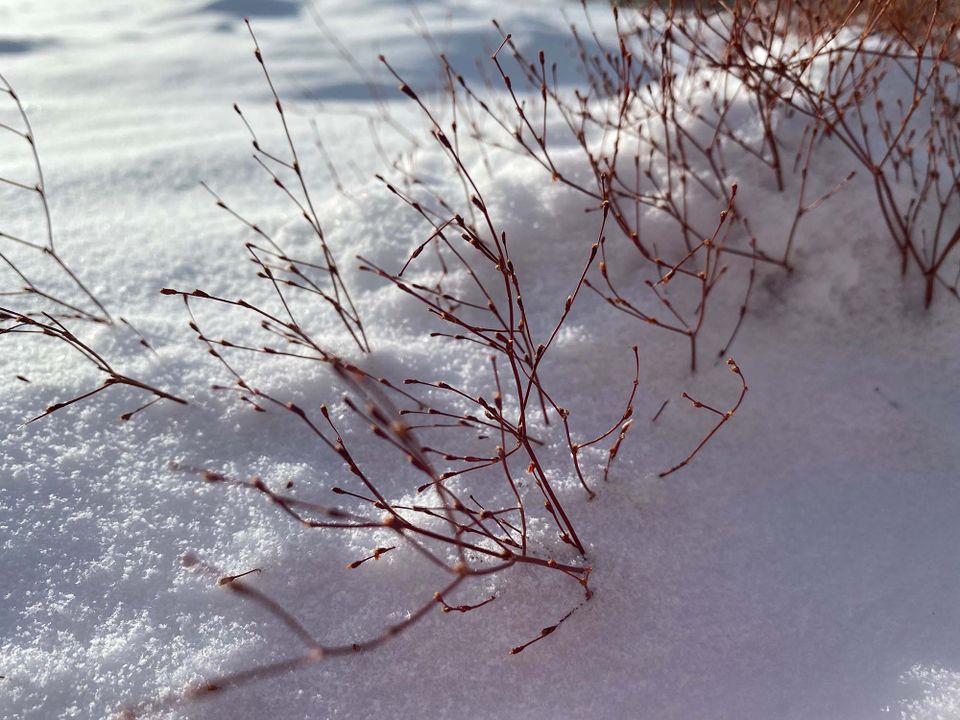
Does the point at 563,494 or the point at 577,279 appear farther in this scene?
the point at 577,279

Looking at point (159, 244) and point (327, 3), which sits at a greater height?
point (327, 3)

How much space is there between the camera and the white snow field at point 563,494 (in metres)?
1.09

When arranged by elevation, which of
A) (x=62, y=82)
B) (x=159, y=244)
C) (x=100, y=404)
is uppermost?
(x=62, y=82)

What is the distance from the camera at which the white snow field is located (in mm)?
1090

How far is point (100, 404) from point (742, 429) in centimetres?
128

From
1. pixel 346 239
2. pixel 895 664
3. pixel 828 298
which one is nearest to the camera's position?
pixel 895 664

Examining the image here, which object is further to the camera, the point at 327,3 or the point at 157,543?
the point at 327,3

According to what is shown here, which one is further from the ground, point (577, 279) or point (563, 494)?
point (577, 279)

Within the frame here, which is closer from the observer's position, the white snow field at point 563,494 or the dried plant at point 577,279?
the white snow field at point 563,494

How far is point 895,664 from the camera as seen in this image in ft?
3.59

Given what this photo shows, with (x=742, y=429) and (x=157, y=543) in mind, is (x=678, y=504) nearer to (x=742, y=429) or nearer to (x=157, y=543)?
(x=742, y=429)

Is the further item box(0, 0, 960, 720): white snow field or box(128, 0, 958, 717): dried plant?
box(128, 0, 958, 717): dried plant

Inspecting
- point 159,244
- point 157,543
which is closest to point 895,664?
point 157,543

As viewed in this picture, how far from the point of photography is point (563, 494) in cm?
133
